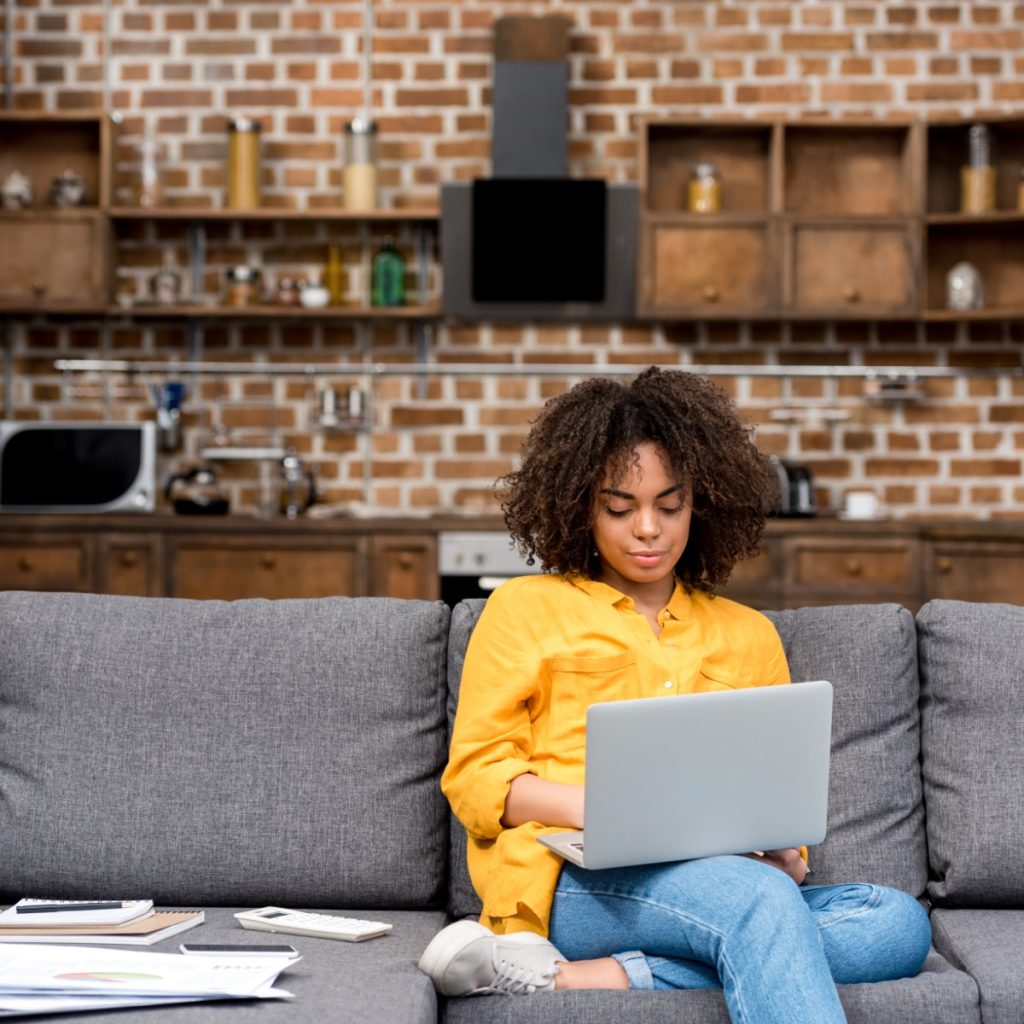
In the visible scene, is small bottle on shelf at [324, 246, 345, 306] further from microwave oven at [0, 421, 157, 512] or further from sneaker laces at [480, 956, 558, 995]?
sneaker laces at [480, 956, 558, 995]

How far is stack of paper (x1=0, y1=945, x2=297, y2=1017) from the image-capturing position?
1.45 m

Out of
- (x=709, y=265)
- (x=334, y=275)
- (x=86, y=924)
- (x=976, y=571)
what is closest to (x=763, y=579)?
(x=976, y=571)

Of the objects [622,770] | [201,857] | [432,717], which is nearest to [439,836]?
[432,717]

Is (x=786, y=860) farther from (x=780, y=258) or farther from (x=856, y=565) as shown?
(x=780, y=258)

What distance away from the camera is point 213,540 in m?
4.26

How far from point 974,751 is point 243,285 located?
335cm

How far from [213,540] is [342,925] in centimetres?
264

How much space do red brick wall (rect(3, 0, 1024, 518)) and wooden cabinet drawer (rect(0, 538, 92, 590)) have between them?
24.6 inches

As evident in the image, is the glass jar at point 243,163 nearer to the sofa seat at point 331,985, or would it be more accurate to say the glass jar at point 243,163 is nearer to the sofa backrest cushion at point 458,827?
the sofa backrest cushion at point 458,827

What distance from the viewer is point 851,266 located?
4.52m

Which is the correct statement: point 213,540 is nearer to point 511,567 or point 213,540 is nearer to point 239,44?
point 511,567

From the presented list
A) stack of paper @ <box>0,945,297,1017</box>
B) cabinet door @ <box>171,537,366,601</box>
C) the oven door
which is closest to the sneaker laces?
stack of paper @ <box>0,945,297,1017</box>

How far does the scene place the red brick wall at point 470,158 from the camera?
480 centimetres

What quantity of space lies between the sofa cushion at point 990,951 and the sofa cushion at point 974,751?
0.04 meters
